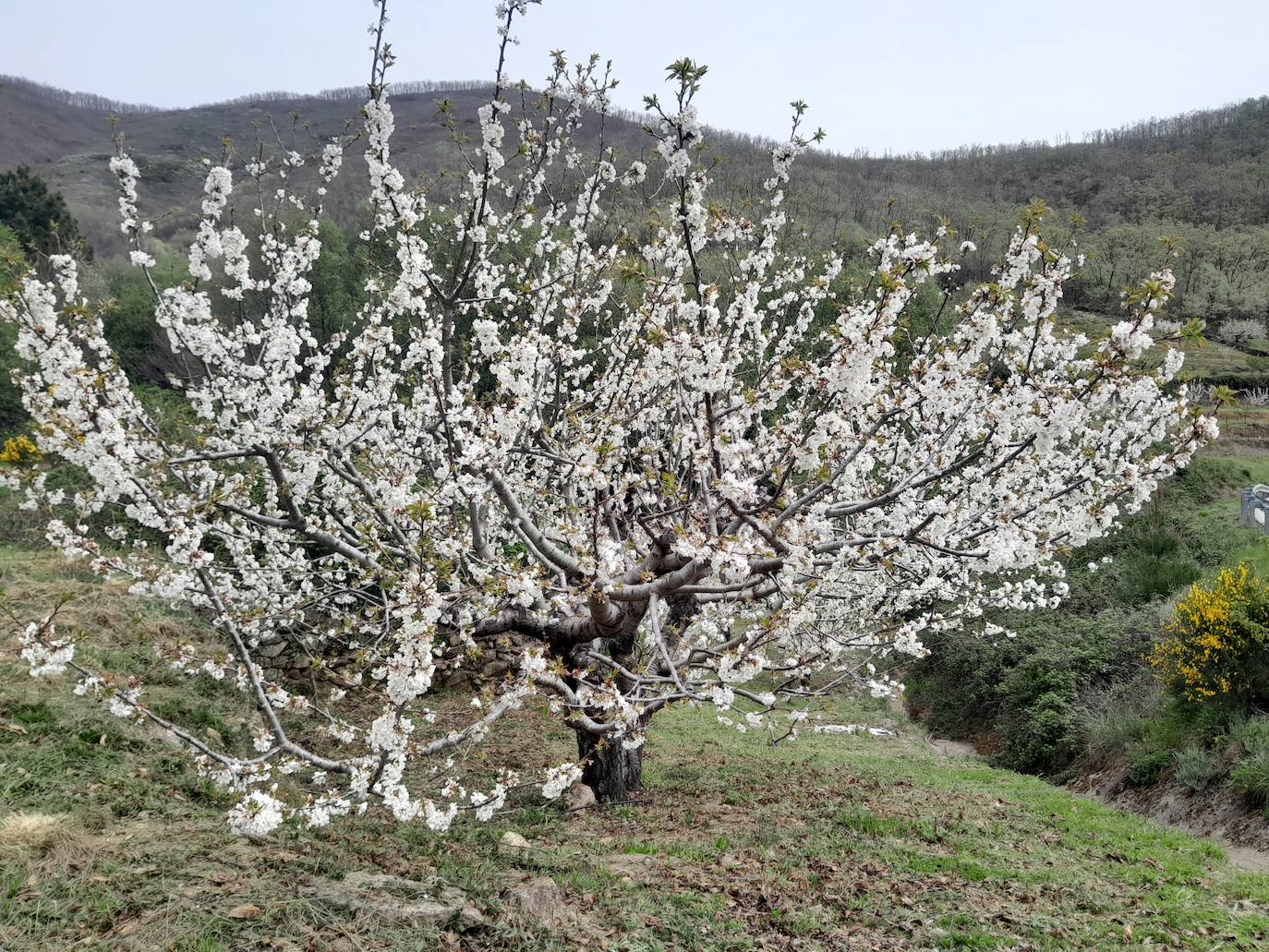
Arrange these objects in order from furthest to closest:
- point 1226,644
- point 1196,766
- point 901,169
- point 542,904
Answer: point 901,169
point 1226,644
point 1196,766
point 542,904

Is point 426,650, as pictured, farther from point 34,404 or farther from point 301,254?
point 301,254

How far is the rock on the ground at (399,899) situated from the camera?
3.76m

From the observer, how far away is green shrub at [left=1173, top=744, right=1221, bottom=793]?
7867mm

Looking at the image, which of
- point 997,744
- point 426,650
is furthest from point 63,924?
point 997,744

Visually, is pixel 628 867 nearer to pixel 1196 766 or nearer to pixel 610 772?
pixel 610 772

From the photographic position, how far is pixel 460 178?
236 inches

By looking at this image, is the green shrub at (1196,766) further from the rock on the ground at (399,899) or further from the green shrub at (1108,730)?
the rock on the ground at (399,899)

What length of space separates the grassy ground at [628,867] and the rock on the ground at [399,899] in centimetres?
10

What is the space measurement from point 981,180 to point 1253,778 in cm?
8673

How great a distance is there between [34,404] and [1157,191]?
79.4 meters

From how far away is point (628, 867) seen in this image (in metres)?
5.09

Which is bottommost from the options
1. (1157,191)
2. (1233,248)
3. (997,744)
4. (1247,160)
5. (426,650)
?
(997,744)

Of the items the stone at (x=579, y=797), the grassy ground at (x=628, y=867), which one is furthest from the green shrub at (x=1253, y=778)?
the stone at (x=579, y=797)

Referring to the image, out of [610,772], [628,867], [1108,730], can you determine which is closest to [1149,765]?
[1108,730]
